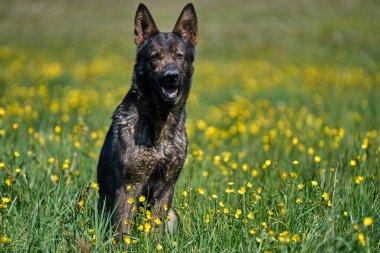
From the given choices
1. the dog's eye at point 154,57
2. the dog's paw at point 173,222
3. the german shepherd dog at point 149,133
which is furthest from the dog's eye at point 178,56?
the dog's paw at point 173,222

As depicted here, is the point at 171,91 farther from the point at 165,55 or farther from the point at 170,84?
the point at 165,55

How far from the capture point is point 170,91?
3.73 meters

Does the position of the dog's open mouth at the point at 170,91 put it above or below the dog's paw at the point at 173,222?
above

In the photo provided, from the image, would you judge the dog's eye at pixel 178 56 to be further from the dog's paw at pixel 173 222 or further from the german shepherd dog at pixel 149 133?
the dog's paw at pixel 173 222

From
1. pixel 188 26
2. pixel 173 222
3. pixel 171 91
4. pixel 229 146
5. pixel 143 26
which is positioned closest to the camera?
pixel 173 222

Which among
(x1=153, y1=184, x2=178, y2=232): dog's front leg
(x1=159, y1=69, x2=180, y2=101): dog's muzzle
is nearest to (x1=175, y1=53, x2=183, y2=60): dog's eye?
(x1=159, y1=69, x2=180, y2=101): dog's muzzle

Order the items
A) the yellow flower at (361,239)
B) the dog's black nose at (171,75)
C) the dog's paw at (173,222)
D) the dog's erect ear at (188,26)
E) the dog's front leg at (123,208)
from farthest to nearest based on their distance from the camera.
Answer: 1. the dog's erect ear at (188,26)
2. the dog's black nose at (171,75)
3. the dog's front leg at (123,208)
4. the dog's paw at (173,222)
5. the yellow flower at (361,239)

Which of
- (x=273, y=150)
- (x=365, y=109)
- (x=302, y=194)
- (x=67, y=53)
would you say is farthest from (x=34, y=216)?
(x=67, y=53)

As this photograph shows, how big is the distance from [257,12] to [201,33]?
4745mm

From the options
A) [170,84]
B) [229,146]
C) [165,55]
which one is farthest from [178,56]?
[229,146]

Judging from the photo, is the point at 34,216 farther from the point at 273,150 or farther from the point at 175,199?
the point at 273,150

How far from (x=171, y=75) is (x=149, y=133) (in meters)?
0.49

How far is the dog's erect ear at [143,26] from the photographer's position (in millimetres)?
3920

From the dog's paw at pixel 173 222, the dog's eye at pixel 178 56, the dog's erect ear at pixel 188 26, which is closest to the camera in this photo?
the dog's paw at pixel 173 222
